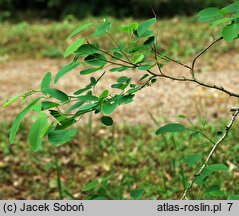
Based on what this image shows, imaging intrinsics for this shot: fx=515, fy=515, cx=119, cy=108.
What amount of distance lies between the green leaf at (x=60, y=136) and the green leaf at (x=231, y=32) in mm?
567

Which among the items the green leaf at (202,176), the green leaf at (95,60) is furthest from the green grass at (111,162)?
the green leaf at (95,60)

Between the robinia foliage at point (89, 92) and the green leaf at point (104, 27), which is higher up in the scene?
the green leaf at point (104, 27)

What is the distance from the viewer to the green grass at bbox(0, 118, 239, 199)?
4.38 metres

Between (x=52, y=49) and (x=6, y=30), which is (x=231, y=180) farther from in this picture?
(x=6, y=30)

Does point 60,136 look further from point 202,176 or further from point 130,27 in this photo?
point 202,176

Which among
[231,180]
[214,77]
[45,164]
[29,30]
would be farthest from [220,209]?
[29,30]

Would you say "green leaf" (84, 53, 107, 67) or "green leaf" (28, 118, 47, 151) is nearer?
"green leaf" (28, 118, 47, 151)

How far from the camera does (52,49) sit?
9.13 metres

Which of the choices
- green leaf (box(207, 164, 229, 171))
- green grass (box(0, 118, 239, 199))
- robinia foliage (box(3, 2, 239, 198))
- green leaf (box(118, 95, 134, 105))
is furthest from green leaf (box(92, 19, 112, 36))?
green grass (box(0, 118, 239, 199))

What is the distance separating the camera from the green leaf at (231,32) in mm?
1638

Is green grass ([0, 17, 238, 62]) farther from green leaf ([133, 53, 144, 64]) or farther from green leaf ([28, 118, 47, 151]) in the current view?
green leaf ([28, 118, 47, 151])

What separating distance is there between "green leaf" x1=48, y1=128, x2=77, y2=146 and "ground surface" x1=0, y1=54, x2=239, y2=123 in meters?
3.73

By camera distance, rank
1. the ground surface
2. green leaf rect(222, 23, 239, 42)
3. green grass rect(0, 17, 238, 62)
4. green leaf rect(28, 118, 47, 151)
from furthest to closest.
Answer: green grass rect(0, 17, 238, 62)
the ground surface
green leaf rect(222, 23, 239, 42)
green leaf rect(28, 118, 47, 151)

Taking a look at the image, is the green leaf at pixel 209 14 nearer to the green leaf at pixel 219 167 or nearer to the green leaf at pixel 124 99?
the green leaf at pixel 124 99
